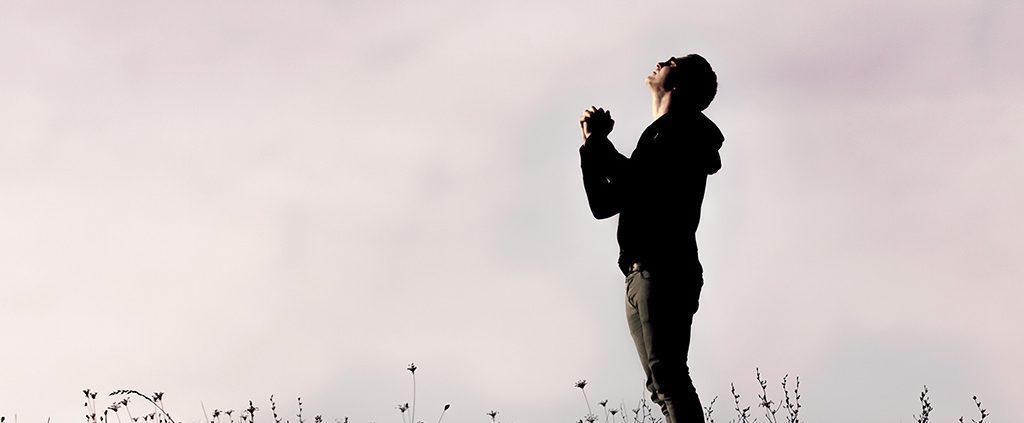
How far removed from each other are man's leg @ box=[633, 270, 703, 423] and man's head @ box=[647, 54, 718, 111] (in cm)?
91

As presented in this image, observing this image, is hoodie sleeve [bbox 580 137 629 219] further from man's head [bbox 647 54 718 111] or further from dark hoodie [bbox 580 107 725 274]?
man's head [bbox 647 54 718 111]

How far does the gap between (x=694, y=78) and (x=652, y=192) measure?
63cm

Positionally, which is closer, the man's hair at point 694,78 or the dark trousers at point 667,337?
the dark trousers at point 667,337

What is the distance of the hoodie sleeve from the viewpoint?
5.07 m

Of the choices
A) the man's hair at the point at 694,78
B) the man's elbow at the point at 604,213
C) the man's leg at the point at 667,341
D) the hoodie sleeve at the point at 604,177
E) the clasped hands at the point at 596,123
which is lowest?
the man's leg at the point at 667,341

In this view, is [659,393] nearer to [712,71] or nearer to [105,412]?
[712,71]

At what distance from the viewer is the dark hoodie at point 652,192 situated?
16.6 feet

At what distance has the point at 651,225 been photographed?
16.6 ft

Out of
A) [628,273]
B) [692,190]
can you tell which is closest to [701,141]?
[692,190]

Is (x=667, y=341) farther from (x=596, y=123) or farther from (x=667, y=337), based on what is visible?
(x=596, y=123)

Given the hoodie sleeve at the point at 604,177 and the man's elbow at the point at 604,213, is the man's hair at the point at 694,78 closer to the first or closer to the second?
the hoodie sleeve at the point at 604,177

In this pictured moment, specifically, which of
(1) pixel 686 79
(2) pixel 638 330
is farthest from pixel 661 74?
(2) pixel 638 330

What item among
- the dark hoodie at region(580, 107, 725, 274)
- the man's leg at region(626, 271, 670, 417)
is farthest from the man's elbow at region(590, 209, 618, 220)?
the man's leg at region(626, 271, 670, 417)

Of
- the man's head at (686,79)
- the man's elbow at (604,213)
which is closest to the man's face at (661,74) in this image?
the man's head at (686,79)
